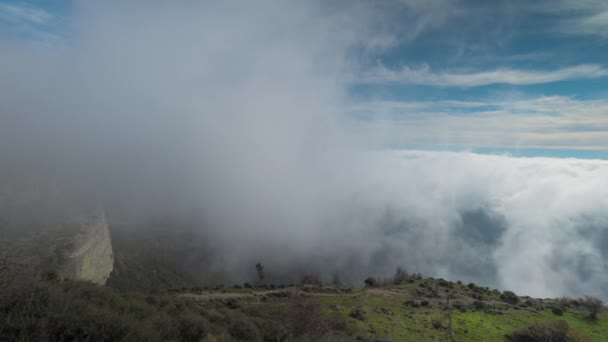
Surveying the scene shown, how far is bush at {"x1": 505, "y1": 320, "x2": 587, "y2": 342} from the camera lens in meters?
28.0

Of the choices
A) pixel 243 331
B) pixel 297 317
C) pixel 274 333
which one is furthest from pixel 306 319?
pixel 243 331

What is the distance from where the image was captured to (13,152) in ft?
470

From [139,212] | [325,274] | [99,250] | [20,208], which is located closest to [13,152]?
[139,212]

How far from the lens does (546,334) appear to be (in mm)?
28438

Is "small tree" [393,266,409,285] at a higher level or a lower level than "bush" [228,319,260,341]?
lower

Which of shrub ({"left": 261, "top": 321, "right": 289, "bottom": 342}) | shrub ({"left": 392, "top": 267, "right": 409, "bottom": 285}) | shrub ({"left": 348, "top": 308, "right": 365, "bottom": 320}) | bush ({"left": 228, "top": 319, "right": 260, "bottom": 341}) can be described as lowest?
shrub ({"left": 392, "top": 267, "right": 409, "bottom": 285})

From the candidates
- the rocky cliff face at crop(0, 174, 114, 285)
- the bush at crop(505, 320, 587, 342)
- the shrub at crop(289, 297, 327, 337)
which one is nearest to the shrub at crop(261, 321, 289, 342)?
the shrub at crop(289, 297, 327, 337)

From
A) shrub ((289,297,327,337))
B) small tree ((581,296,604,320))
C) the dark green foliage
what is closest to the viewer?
the dark green foliage

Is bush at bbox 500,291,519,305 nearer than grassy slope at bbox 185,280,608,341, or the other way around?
grassy slope at bbox 185,280,608,341

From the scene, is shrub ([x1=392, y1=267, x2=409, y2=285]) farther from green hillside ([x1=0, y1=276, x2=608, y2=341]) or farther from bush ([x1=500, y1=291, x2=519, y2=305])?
bush ([x1=500, y1=291, x2=519, y2=305])

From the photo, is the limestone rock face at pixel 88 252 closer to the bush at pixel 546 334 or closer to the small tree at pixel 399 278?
the small tree at pixel 399 278

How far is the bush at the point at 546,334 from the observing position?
28000mm

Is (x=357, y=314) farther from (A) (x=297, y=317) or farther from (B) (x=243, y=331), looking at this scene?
(B) (x=243, y=331)

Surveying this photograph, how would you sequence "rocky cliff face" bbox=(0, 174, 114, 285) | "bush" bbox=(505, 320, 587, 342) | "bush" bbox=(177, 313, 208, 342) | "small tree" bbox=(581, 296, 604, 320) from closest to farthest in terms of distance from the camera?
"bush" bbox=(177, 313, 208, 342) < "bush" bbox=(505, 320, 587, 342) < "small tree" bbox=(581, 296, 604, 320) < "rocky cliff face" bbox=(0, 174, 114, 285)
